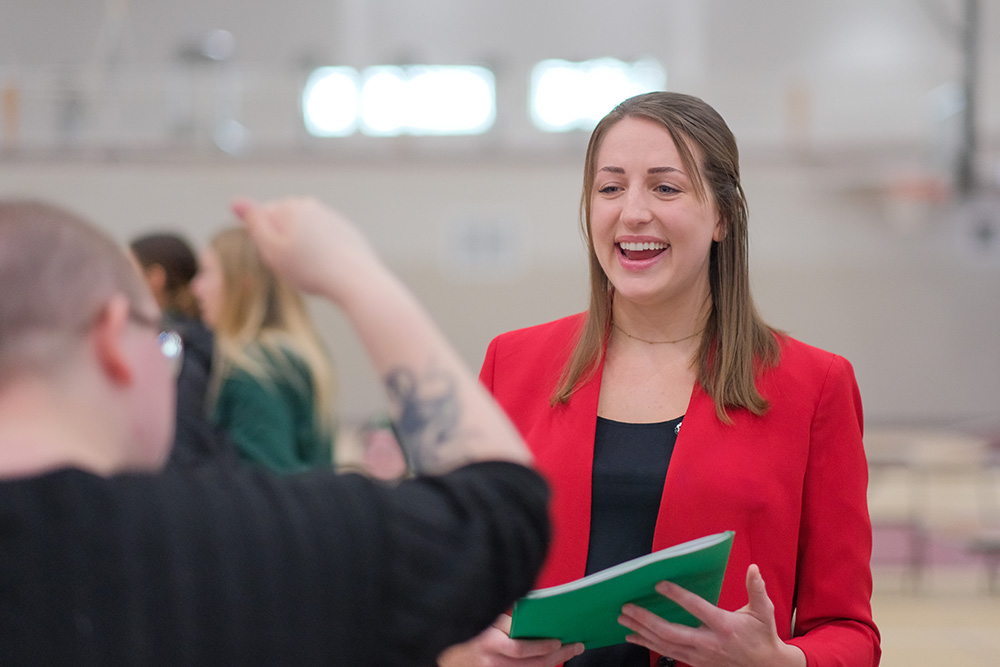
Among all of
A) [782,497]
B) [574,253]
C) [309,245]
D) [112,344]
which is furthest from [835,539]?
[574,253]

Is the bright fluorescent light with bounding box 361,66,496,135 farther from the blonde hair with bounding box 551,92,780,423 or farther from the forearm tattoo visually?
the forearm tattoo

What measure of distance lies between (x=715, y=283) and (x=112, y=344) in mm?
1334

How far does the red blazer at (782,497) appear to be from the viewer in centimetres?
171

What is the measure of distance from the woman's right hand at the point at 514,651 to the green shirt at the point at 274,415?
4.66 ft

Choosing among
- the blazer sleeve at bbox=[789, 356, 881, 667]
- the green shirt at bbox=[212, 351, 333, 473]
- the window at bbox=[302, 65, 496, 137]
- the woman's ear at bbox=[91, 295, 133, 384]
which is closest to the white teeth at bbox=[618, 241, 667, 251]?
the blazer sleeve at bbox=[789, 356, 881, 667]

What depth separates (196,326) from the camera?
10.1 ft

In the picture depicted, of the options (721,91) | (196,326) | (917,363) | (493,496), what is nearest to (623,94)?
(721,91)

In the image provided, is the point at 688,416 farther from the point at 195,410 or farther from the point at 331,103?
the point at 331,103

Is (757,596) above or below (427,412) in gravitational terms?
below

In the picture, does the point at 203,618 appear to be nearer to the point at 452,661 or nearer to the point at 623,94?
the point at 452,661

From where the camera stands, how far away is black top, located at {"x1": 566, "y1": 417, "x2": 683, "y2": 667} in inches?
68.2

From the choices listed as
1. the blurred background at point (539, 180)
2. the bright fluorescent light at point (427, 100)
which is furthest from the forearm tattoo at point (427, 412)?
the bright fluorescent light at point (427, 100)

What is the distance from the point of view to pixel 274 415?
118 inches

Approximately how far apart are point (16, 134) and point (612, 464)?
517 inches
